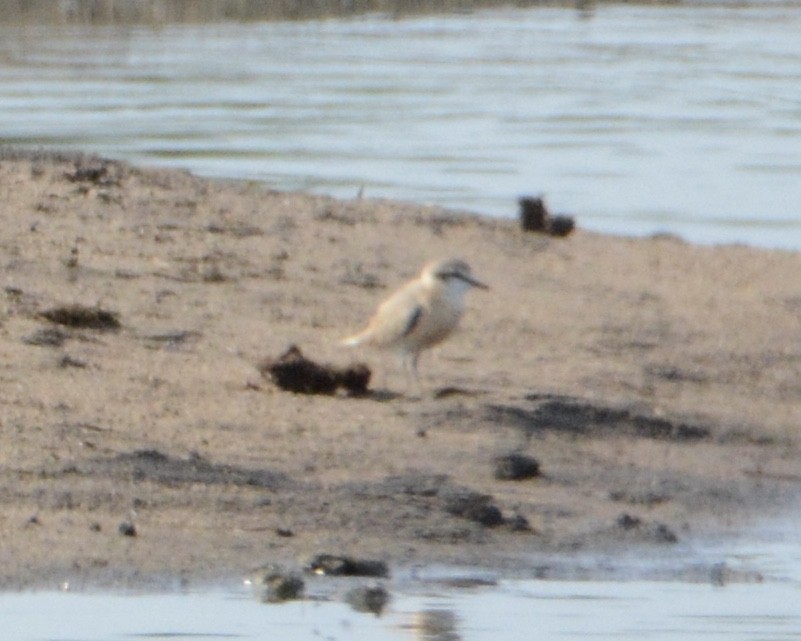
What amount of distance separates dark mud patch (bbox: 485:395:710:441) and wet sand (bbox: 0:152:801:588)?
0.05 feet

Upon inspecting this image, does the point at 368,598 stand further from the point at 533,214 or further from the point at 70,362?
the point at 533,214

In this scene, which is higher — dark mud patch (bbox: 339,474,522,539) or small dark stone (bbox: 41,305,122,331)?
small dark stone (bbox: 41,305,122,331)

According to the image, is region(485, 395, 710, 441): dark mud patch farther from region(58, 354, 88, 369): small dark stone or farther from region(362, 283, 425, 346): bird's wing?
region(58, 354, 88, 369): small dark stone

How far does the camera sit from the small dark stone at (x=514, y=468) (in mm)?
7973

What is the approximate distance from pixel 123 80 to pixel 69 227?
14609mm

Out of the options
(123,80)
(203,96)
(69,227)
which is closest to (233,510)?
(69,227)

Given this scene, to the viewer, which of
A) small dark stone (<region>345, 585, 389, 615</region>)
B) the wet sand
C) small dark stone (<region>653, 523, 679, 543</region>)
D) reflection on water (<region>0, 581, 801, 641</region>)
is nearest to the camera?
reflection on water (<region>0, 581, 801, 641</region>)

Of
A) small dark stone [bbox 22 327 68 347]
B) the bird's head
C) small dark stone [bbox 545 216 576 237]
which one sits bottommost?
small dark stone [bbox 22 327 68 347]

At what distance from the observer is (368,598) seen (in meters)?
6.49

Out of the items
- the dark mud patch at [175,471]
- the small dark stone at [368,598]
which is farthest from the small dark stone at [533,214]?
the small dark stone at [368,598]

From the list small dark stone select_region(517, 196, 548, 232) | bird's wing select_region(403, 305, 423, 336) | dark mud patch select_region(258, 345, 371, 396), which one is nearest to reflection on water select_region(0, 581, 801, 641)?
dark mud patch select_region(258, 345, 371, 396)

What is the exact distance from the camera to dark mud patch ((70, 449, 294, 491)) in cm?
747

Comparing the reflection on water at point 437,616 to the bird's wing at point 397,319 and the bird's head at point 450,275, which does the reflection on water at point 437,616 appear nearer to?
the bird's wing at point 397,319

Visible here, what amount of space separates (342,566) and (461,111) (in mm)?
16589
